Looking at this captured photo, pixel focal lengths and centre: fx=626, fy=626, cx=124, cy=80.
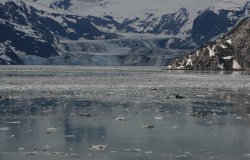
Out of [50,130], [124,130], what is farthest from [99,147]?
[50,130]

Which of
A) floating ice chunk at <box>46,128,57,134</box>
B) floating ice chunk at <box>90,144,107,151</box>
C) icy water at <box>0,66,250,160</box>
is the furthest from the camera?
floating ice chunk at <box>46,128,57,134</box>

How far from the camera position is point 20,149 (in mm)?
36219

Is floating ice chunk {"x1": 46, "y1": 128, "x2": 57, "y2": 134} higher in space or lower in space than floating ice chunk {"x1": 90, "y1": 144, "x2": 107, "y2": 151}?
higher

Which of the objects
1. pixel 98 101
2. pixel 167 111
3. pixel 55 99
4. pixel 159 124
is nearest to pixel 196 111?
pixel 167 111

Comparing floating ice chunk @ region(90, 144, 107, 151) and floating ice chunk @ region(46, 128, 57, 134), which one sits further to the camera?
floating ice chunk @ region(46, 128, 57, 134)

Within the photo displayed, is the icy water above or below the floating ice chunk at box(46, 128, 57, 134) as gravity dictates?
below

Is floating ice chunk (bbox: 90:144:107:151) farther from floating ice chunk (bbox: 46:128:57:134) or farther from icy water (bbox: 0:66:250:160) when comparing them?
floating ice chunk (bbox: 46:128:57:134)

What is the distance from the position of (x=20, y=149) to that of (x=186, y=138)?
10.8 m

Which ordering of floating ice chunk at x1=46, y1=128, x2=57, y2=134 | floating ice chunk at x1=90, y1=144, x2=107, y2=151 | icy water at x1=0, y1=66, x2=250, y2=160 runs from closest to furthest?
1. icy water at x1=0, y1=66, x2=250, y2=160
2. floating ice chunk at x1=90, y1=144, x2=107, y2=151
3. floating ice chunk at x1=46, y1=128, x2=57, y2=134

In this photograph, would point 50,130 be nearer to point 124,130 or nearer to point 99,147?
point 124,130

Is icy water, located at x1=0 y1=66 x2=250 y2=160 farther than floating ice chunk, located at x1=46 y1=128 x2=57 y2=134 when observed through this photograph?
No

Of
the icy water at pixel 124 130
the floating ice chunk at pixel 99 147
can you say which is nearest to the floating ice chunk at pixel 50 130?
the icy water at pixel 124 130

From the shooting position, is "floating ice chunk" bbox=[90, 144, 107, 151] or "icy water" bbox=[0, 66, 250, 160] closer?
"icy water" bbox=[0, 66, 250, 160]

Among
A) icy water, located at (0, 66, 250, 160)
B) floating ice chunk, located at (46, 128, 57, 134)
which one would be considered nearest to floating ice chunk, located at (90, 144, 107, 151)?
icy water, located at (0, 66, 250, 160)
